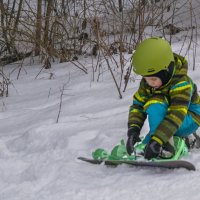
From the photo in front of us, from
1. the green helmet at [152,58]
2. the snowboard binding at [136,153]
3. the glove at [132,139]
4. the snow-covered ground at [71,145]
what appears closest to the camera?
the snow-covered ground at [71,145]

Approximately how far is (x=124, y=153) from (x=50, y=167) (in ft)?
1.59

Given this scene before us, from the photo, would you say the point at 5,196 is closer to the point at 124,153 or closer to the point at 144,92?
the point at 124,153

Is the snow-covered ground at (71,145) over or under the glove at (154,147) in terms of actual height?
under

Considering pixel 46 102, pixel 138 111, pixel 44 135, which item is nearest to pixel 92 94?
pixel 46 102

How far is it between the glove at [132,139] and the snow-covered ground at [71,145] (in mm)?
140

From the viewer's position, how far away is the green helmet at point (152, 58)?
107 inches

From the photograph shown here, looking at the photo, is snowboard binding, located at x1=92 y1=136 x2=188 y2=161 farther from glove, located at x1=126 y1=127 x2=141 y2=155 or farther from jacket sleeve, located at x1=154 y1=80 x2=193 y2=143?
jacket sleeve, located at x1=154 y1=80 x2=193 y2=143

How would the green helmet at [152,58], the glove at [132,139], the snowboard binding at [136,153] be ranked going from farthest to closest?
the glove at [132,139] < the snowboard binding at [136,153] < the green helmet at [152,58]

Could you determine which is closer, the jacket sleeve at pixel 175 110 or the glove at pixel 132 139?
the jacket sleeve at pixel 175 110

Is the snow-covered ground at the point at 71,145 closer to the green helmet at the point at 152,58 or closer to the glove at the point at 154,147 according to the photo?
the glove at the point at 154,147

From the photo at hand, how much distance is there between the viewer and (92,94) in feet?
16.1

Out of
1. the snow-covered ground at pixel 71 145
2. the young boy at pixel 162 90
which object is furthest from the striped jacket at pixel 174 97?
the snow-covered ground at pixel 71 145

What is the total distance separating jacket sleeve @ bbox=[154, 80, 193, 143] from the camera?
2721 mm

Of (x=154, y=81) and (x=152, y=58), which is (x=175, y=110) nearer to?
(x=154, y=81)
